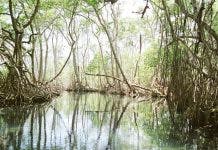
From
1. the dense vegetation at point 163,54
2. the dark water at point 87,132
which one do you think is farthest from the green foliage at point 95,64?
the dark water at point 87,132

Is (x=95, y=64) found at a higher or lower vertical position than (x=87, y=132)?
Result: higher

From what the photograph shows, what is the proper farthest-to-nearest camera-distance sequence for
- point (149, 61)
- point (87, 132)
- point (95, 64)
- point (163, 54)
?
point (95, 64) < point (149, 61) < point (163, 54) < point (87, 132)

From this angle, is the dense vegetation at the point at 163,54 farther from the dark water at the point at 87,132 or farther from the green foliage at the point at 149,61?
the dark water at the point at 87,132

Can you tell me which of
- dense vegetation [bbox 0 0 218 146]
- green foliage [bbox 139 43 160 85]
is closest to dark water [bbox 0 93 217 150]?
dense vegetation [bbox 0 0 218 146]

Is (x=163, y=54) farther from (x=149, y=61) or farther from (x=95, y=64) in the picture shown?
(x=95, y=64)

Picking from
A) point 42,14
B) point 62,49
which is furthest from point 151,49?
point 62,49

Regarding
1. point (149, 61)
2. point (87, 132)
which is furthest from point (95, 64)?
point (87, 132)

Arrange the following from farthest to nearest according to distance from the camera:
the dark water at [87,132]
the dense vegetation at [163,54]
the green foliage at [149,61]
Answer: the green foliage at [149,61], the dense vegetation at [163,54], the dark water at [87,132]

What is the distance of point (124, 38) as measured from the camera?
24359 millimetres

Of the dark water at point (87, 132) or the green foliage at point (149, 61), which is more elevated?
the green foliage at point (149, 61)

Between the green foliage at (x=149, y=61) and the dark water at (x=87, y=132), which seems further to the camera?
the green foliage at (x=149, y=61)

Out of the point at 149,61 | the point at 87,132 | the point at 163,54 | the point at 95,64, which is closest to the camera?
the point at 87,132

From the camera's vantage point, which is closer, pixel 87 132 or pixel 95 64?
pixel 87 132

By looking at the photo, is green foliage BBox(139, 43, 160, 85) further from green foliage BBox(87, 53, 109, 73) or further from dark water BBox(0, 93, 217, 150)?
dark water BBox(0, 93, 217, 150)
